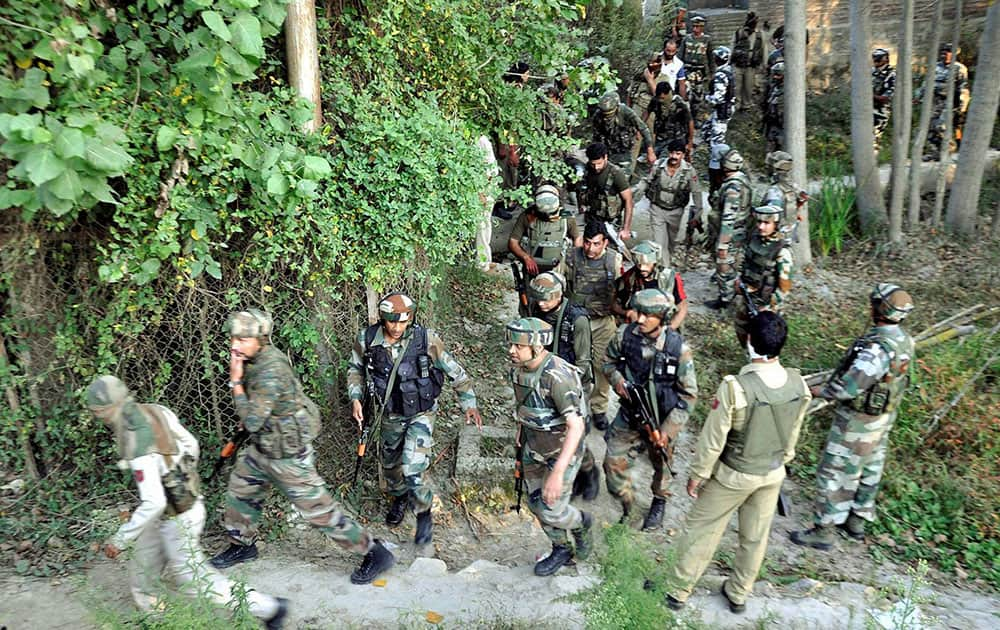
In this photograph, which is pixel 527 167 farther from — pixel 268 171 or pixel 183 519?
pixel 183 519

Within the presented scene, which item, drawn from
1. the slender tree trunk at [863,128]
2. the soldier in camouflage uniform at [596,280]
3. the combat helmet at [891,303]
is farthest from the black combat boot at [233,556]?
the slender tree trunk at [863,128]

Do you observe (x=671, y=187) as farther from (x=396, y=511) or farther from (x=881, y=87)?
(x=881, y=87)

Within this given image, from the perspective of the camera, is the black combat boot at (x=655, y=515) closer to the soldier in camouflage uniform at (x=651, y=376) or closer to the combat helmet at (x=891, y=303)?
the soldier in camouflage uniform at (x=651, y=376)

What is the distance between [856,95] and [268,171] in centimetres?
786

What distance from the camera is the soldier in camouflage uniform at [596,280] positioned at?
604 centimetres

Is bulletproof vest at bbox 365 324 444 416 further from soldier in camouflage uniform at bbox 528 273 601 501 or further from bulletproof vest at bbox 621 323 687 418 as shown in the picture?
bulletproof vest at bbox 621 323 687 418

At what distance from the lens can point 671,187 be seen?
801 cm

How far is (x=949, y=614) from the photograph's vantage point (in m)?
4.53

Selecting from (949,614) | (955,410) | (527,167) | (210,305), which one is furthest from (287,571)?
(527,167)

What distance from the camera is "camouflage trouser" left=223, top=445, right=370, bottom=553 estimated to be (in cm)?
441

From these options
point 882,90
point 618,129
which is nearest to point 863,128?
point 882,90

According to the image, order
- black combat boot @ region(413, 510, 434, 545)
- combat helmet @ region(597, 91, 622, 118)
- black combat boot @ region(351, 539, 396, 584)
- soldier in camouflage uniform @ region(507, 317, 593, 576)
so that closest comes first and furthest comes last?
soldier in camouflage uniform @ region(507, 317, 593, 576), black combat boot @ region(351, 539, 396, 584), black combat boot @ region(413, 510, 434, 545), combat helmet @ region(597, 91, 622, 118)

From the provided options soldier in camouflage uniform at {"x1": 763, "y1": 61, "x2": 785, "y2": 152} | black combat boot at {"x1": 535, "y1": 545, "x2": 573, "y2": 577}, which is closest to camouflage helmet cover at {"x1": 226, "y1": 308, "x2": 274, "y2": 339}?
black combat boot at {"x1": 535, "y1": 545, "x2": 573, "y2": 577}

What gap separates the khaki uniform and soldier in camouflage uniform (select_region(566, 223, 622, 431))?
1835mm
